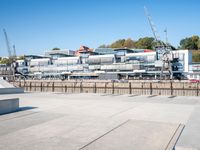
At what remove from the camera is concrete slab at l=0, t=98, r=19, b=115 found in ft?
65.8

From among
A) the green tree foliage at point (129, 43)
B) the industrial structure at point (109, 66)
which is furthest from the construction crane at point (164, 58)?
the green tree foliage at point (129, 43)

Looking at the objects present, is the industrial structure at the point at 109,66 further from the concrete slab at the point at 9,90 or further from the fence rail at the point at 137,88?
the concrete slab at the point at 9,90

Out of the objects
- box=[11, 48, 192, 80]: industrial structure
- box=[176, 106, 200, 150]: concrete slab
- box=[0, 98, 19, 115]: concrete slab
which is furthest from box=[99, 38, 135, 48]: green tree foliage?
box=[176, 106, 200, 150]: concrete slab

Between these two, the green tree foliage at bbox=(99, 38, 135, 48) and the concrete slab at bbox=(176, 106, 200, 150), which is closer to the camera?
the concrete slab at bbox=(176, 106, 200, 150)

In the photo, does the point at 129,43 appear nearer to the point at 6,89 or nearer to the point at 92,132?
the point at 6,89

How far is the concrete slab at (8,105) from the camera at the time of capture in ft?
65.8

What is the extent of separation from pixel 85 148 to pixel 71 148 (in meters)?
0.66

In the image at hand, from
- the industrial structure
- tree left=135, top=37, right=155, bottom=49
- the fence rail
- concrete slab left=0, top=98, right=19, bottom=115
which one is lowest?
the fence rail

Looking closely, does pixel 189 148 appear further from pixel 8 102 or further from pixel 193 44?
pixel 193 44

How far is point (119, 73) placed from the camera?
101938 mm

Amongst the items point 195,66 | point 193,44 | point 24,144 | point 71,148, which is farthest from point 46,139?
point 193,44

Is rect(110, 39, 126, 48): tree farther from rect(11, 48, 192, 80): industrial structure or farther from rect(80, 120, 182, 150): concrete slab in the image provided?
rect(80, 120, 182, 150): concrete slab

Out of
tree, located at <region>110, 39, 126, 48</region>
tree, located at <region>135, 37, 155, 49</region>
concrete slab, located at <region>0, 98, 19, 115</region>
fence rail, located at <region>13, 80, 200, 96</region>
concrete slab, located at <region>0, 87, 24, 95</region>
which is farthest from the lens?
tree, located at <region>110, 39, 126, 48</region>

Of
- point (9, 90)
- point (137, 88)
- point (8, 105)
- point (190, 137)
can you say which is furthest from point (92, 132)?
point (137, 88)
